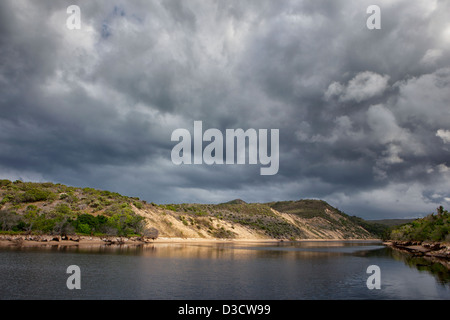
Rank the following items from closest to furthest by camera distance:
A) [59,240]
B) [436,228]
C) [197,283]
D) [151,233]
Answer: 1. [197,283]
2. [59,240]
3. [436,228]
4. [151,233]

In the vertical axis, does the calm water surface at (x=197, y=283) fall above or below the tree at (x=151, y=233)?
above

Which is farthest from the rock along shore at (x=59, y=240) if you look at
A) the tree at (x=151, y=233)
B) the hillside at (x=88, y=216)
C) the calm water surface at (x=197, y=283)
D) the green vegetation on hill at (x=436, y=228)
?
the green vegetation on hill at (x=436, y=228)

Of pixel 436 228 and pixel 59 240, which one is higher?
pixel 436 228

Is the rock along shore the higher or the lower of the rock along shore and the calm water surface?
the lower

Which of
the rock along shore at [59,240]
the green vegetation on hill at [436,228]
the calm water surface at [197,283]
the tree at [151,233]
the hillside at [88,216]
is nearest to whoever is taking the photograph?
the calm water surface at [197,283]

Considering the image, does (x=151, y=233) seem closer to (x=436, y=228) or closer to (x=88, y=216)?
(x=88, y=216)

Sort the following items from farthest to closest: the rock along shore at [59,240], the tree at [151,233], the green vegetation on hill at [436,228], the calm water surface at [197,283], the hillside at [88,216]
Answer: the tree at [151,233] < the green vegetation on hill at [436,228] < the hillside at [88,216] < the rock along shore at [59,240] < the calm water surface at [197,283]

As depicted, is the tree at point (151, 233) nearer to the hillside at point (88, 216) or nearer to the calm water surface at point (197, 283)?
the hillside at point (88, 216)

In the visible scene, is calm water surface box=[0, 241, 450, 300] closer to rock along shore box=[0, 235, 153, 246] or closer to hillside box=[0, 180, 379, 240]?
rock along shore box=[0, 235, 153, 246]

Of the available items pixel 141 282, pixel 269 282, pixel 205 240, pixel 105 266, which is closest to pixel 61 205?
pixel 205 240

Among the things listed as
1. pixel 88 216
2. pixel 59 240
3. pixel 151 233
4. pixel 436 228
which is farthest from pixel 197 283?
pixel 436 228

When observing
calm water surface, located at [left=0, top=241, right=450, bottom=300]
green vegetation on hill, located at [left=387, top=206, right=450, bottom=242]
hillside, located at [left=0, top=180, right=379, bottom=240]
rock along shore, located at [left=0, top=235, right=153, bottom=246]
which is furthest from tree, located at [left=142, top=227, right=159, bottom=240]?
green vegetation on hill, located at [left=387, top=206, right=450, bottom=242]
